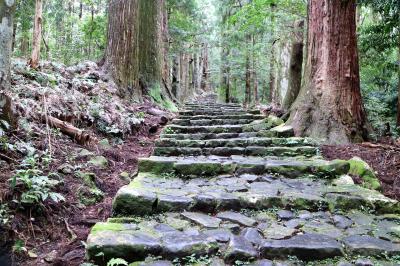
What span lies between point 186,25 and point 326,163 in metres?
15.9

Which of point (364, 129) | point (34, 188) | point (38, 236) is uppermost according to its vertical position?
point (364, 129)

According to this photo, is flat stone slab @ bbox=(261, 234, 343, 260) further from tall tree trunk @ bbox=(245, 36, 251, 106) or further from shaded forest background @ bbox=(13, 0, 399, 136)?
tall tree trunk @ bbox=(245, 36, 251, 106)

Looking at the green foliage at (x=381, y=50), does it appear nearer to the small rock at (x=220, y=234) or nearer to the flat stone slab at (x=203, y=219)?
the flat stone slab at (x=203, y=219)

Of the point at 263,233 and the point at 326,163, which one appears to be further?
the point at 326,163

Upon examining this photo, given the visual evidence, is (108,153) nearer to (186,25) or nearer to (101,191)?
(101,191)

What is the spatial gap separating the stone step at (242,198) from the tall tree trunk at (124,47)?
16.8ft

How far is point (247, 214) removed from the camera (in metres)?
3.62

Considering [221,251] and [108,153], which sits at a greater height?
Answer: [108,153]

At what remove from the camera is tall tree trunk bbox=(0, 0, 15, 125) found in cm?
402

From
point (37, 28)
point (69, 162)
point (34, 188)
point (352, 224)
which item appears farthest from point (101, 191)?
point (37, 28)

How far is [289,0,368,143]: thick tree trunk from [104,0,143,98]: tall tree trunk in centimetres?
428

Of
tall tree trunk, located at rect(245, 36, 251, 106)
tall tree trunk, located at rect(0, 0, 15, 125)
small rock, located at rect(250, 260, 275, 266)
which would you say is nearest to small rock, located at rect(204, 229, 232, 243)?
small rock, located at rect(250, 260, 275, 266)

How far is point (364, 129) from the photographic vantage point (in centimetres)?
625

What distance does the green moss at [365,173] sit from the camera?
440cm
